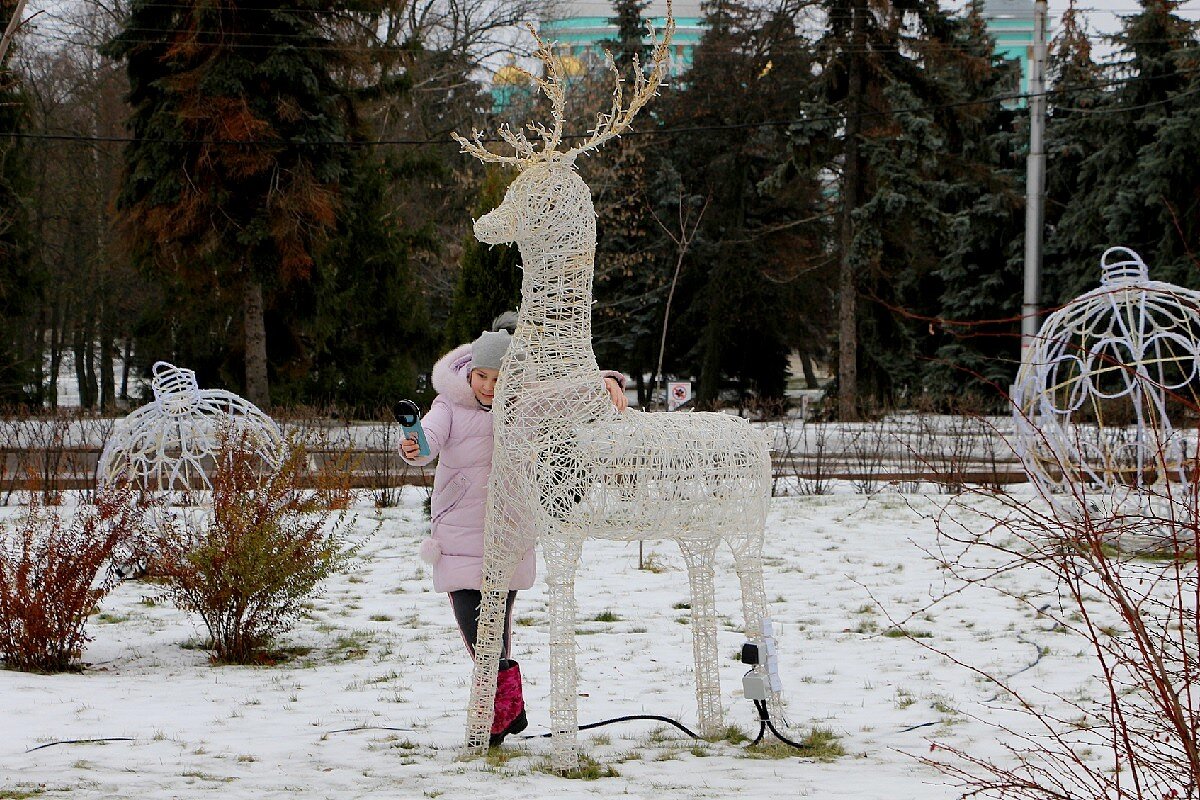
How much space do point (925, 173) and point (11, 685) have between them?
20249 mm

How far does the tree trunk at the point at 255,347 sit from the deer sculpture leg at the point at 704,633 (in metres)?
14.5

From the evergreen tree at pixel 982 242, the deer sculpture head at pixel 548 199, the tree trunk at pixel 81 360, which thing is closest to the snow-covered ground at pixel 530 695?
the deer sculpture head at pixel 548 199

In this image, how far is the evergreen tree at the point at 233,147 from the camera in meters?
17.3

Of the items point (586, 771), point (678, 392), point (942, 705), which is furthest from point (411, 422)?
point (678, 392)

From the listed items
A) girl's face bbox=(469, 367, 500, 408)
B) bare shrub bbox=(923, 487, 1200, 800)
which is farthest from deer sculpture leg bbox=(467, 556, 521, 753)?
bare shrub bbox=(923, 487, 1200, 800)

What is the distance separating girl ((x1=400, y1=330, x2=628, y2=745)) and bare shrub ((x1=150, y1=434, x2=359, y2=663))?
5.28ft

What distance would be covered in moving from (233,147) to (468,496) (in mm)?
13923

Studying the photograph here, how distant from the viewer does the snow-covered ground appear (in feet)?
13.6

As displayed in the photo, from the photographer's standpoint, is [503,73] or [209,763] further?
[503,73]

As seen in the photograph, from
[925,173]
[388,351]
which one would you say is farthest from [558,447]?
[925,173]

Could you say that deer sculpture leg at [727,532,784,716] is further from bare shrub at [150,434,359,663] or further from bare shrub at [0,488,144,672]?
bare shrub at [0,488,144,672]

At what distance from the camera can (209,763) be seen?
4340 millimetres

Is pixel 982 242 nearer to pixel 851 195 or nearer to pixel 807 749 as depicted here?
pixel 851 195

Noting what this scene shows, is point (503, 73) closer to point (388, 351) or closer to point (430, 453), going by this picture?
point (388, 351)
